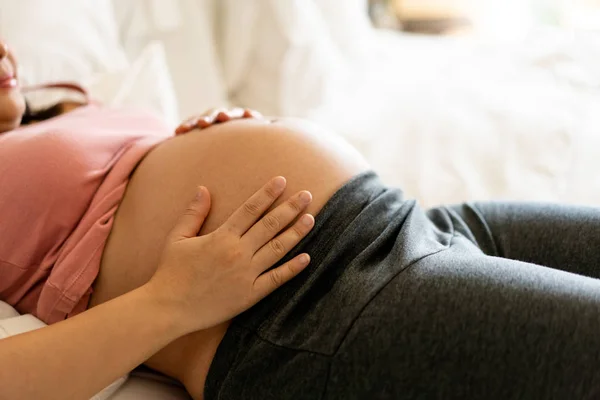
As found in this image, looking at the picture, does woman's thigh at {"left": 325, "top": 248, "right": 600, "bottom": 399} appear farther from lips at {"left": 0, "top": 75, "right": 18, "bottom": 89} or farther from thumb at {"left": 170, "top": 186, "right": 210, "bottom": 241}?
lips at {"left": 0, "top": 75, "right": 18, "bottom": 89}

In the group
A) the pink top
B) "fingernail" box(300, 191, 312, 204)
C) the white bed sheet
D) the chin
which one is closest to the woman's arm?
"fingernail" box(300, 191, 312, 204)

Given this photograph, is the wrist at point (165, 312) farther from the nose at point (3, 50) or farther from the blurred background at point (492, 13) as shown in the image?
the blurred background at point (492, 13)

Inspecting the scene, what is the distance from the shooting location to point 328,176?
2.55ft

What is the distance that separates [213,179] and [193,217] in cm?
7

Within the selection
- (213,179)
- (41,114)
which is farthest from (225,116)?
(41,114)

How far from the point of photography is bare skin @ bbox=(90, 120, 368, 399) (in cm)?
75

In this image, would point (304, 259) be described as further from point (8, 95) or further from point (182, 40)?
point (182, 40)

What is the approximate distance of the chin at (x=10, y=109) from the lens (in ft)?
2.97

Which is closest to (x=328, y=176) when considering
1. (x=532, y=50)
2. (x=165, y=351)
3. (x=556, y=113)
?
(x=165, y=351)

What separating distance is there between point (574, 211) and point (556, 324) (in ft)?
1.11

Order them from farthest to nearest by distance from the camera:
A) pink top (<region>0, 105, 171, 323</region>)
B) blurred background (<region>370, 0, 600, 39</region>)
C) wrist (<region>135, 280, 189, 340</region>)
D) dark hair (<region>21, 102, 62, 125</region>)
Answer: blurred background (<region>370, 0, 600, 39</region>), dark hair (<region>21, 102, 62, 125</region>), pink top (<region>0, 105, 171, 323</region>), wrist (<region>135, 280, 189, 340</region>)

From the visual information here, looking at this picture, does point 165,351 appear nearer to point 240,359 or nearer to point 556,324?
point 240,359

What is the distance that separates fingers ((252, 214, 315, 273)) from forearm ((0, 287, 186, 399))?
0.12 meters

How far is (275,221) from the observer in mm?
717
